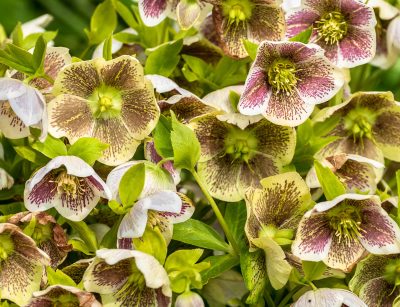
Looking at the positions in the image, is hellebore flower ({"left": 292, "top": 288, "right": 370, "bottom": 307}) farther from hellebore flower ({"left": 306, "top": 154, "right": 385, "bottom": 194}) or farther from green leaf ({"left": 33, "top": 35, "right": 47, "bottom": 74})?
green leaf ({"left": 33, "top": 35, "right": 47, "bottom": 74})

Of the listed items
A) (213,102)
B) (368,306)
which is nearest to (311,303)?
(368,306)

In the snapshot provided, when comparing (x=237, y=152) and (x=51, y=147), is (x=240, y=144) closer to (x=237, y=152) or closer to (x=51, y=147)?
(x=237, y=152)

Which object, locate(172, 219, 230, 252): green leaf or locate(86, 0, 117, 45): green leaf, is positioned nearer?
locate(172, 219, 230, 252): green leaf

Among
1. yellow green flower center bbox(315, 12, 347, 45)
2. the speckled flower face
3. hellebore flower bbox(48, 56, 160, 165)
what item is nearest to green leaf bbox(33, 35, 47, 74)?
hellebore flower bbox(48, 56, 160, 165)

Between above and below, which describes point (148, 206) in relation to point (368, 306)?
above

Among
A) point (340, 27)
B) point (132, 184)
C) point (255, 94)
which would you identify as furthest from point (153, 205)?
point (340, 27)

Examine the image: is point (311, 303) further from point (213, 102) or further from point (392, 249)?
point (213, 102)

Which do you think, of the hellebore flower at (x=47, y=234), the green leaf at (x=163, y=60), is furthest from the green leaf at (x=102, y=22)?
the hellebore flower at (x=47, y=234)
